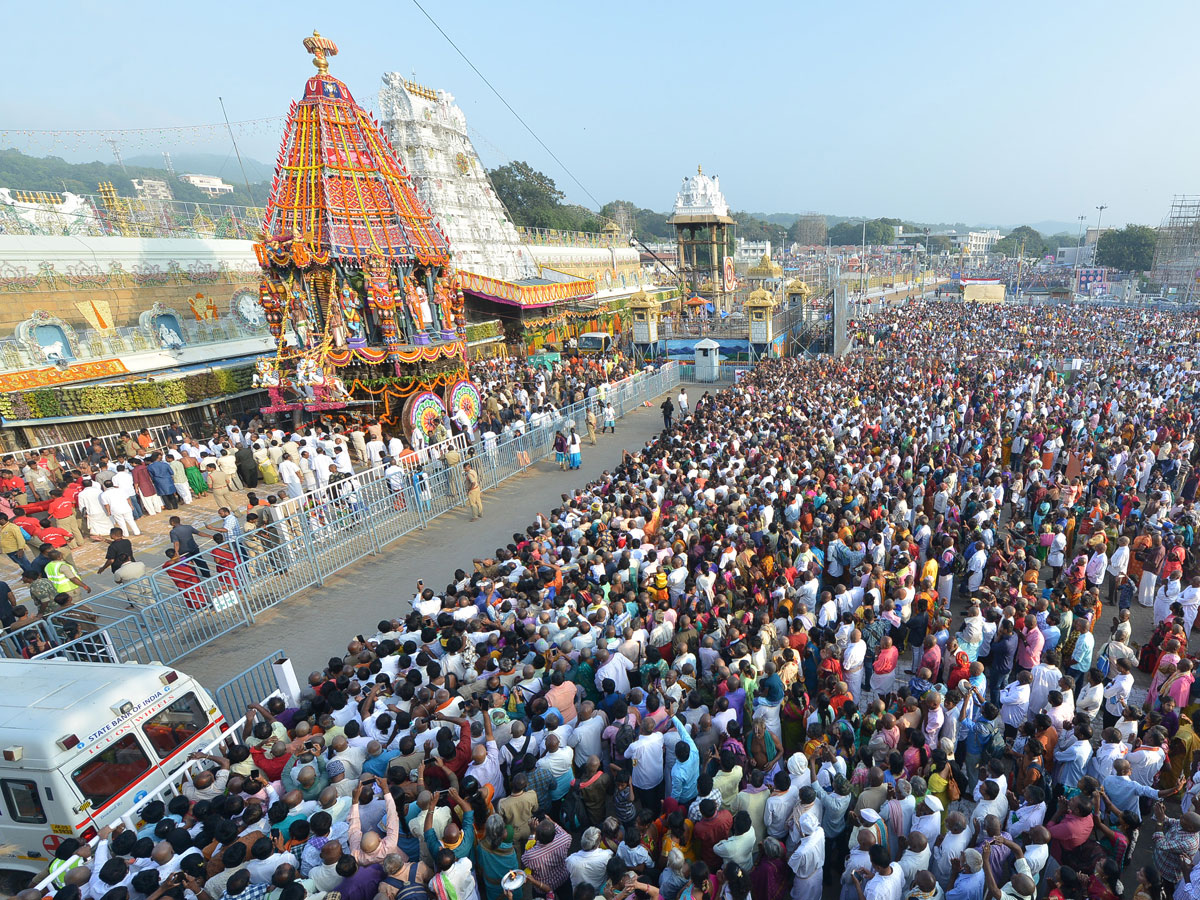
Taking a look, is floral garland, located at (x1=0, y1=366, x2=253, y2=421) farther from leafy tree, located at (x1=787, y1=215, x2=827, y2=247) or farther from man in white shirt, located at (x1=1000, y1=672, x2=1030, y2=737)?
leafy tree, located at (x1=787, y1=215, x2=827, y2=247)

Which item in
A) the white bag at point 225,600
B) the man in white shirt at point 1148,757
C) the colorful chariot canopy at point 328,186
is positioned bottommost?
the white bag at point 225,600

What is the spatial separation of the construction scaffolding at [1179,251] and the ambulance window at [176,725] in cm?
6768

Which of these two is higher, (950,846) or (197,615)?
(950,846)

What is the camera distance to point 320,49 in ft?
49.2

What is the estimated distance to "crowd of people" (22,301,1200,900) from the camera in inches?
153

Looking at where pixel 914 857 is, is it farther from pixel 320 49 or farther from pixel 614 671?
pixel 320 49

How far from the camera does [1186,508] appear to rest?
952 cm

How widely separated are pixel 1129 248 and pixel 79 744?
100386 millimetres

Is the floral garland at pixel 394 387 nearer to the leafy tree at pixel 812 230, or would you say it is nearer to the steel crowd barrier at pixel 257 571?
the steel crowd barrier at pixel 257 571

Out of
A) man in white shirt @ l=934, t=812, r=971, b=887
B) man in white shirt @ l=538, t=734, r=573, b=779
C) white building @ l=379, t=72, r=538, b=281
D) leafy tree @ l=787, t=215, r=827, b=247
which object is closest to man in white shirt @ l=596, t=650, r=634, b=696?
man in white shirt @ l=538, t=734, r=573, b=779

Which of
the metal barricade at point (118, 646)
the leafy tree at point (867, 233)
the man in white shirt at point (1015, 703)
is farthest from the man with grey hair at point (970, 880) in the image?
the leafy tree at point (867, 233)

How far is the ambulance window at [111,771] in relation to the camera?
4.75 metres

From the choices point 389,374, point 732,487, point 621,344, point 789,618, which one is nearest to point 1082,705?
point 789,618

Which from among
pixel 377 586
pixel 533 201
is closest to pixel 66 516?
pixel 377 586
